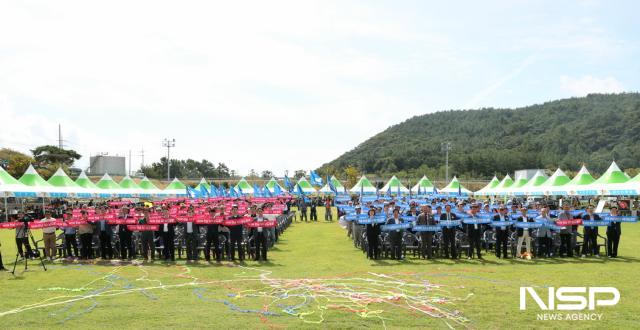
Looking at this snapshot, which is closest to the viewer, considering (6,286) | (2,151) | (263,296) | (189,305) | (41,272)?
(189,305)

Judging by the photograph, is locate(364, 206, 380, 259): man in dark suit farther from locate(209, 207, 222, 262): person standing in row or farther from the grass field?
locate(209, 207, 222, 262): person standing in row

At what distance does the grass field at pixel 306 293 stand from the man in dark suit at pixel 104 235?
166 cm

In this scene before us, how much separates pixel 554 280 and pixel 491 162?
131 metres

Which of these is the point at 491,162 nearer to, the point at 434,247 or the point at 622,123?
the point at 622,123

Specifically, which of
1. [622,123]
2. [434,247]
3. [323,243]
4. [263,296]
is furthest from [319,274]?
[622,123]

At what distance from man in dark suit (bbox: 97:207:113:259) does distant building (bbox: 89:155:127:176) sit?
102615 millimetres

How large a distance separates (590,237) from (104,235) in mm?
17186

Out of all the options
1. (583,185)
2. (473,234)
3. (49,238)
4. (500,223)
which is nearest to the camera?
(500,223)

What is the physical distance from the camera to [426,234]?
1870 centimetres

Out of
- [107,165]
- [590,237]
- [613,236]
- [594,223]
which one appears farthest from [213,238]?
[107,165]

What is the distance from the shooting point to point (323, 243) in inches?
985

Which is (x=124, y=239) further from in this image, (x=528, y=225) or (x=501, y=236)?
(x=528, y=225)

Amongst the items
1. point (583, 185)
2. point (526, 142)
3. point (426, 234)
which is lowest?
point (426, 234)

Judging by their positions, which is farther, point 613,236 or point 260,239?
point 613,236
